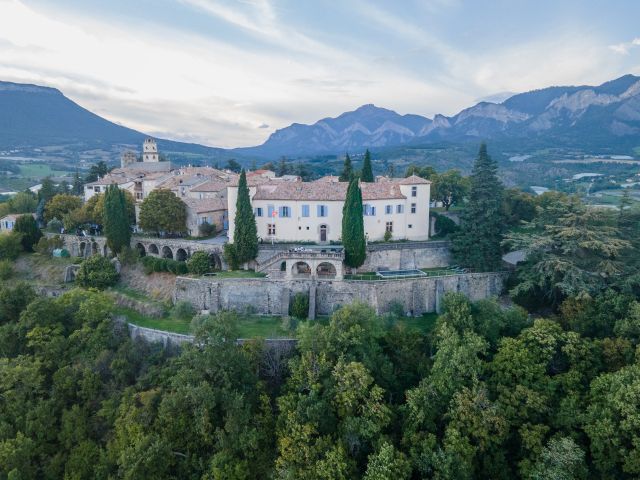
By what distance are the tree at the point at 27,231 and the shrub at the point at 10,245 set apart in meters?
1.01

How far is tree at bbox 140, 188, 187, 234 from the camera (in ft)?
139

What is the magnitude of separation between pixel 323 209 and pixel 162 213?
53.4 feet

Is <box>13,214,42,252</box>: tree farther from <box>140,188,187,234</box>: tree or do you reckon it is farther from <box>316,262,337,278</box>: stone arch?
<box>316,262,337,278</box>: stone arch

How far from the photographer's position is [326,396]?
22.4 metres

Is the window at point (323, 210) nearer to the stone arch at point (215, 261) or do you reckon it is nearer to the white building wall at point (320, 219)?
the white building wall at point (320, 219)

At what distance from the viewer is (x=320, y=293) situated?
33.2 metres

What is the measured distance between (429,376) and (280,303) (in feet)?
45.9

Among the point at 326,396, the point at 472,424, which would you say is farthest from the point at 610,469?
the point at 326,396

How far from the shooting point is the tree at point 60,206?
50.4m

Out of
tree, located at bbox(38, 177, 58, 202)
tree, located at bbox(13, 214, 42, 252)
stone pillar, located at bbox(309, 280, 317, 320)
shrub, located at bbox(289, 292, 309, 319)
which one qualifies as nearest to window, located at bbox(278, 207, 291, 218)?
stone pillar, located at bbox(309, 280, 317, 320)

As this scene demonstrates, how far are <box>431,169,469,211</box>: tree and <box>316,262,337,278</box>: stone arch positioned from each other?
829 inches

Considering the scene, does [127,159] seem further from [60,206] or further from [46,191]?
[60,206]

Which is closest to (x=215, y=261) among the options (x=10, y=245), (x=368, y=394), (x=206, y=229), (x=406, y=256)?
(x=206, y=229)

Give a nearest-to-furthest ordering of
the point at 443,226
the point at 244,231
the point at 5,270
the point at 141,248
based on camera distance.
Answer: the point at 244,231
the point at 5,270
the point at 443,226
the point at 141,248
